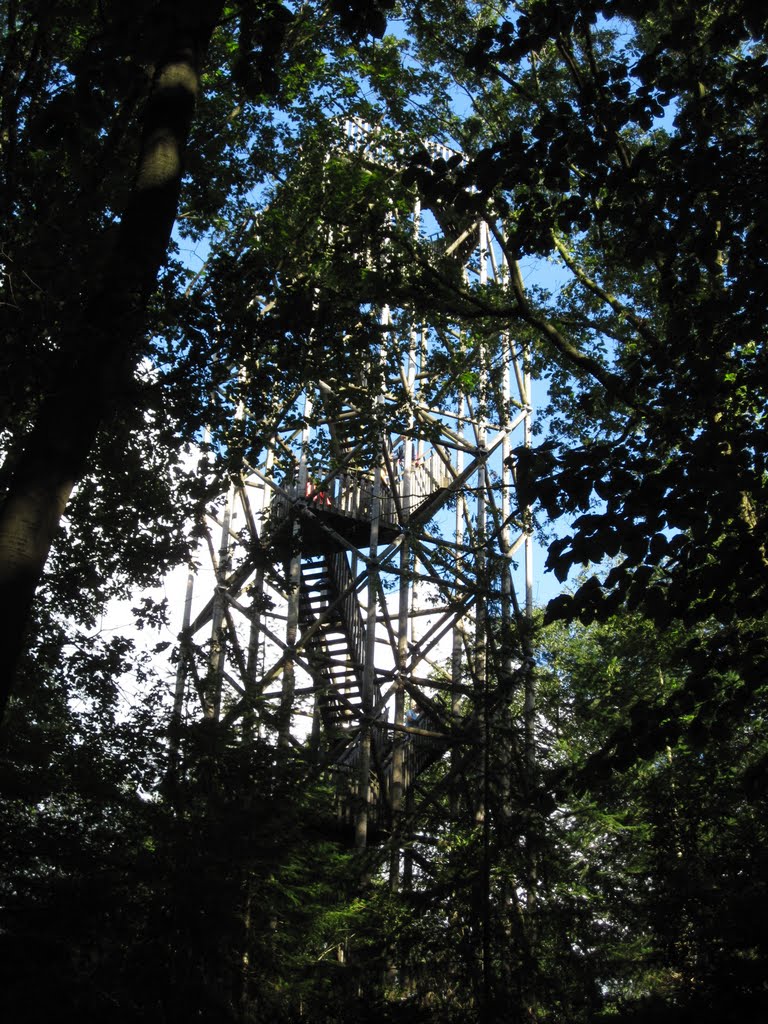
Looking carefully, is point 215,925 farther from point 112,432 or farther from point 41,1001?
point 112,432

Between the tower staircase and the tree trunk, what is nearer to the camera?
the tree trunk

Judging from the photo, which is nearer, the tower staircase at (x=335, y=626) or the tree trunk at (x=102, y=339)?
the tree trunk at (x=102, y=339)

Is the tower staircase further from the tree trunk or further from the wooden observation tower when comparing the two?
the tree trunk

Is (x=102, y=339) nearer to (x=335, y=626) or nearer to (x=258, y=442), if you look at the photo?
(x=258, y=442)

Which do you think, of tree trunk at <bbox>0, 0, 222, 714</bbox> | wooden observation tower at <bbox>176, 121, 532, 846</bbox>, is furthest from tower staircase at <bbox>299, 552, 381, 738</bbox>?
tree trunk at <bbox>0, 0, 222, 714</bbox>

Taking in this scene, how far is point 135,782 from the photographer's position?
9.48 m

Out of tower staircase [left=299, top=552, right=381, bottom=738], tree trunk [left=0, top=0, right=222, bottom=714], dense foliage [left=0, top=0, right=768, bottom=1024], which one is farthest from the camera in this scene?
tower staircase [left=299, top=552, right=381, bottom=738]

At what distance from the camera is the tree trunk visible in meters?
4.24

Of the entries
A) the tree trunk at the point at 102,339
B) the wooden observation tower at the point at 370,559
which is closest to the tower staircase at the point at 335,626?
the wooden observation tower at the point at 370,559

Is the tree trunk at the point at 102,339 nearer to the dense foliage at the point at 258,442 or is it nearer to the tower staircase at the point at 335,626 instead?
the dense foliage at the point at 258,442

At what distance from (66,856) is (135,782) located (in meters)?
1.25

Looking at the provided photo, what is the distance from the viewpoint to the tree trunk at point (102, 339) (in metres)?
4.24

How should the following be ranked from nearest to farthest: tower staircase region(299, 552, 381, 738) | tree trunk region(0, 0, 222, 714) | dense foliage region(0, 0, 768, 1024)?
tree trunk region(0, 0, 222, 714), dense foliage region(0, 0, 768, 1024), tower staircase region(299, 552, 381, 738)

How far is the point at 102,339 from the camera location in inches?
189
